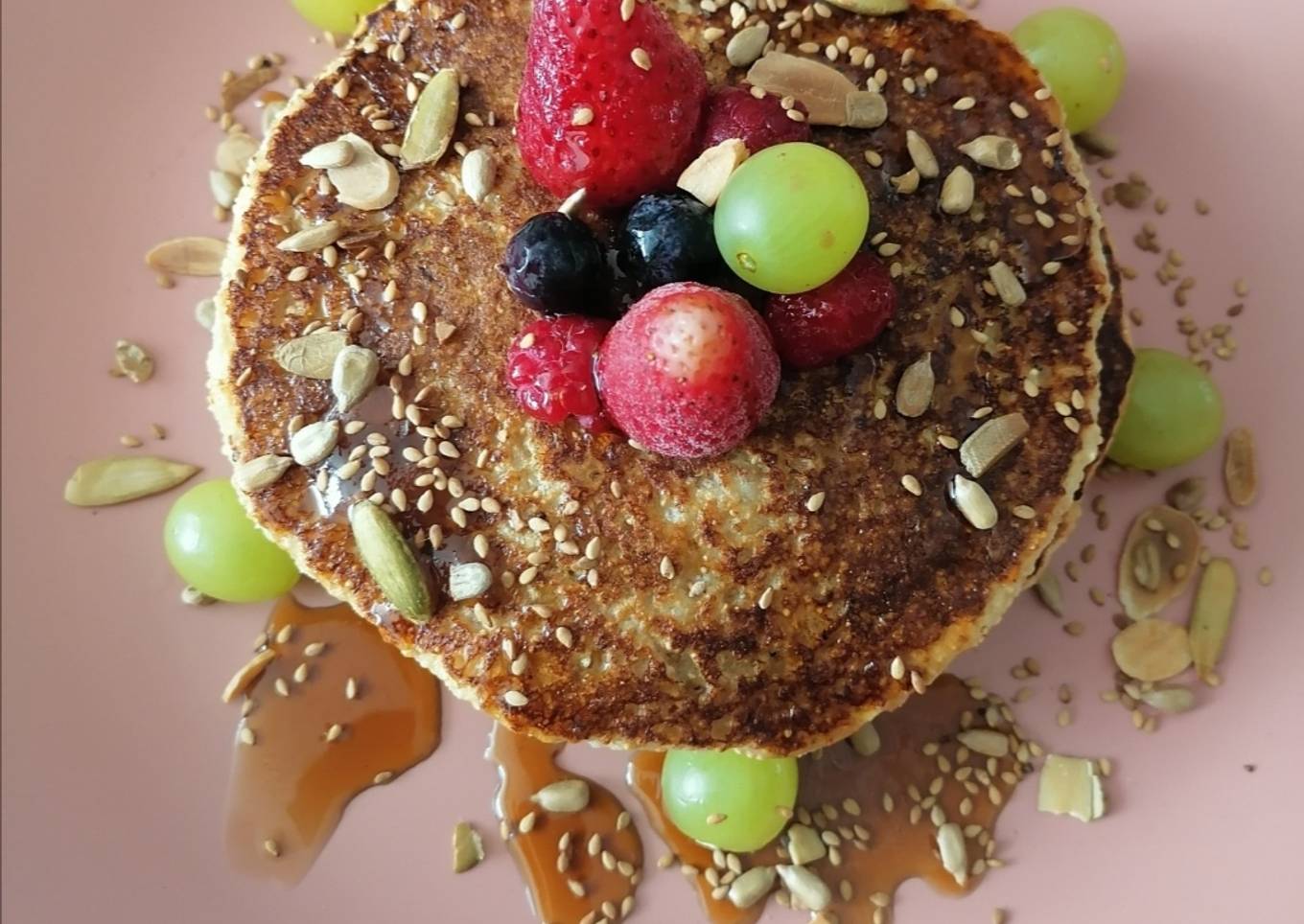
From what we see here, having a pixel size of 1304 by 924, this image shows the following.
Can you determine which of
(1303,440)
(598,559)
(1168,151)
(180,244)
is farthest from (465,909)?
(1168,151)

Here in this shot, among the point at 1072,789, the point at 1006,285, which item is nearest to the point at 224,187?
the point at 1006,285

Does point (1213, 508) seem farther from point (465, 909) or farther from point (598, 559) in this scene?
point (465, 909)

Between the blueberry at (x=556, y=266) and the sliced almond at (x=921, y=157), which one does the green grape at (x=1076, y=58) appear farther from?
the blueberry at (x=556, y=266)

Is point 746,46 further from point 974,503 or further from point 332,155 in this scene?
point 974,503

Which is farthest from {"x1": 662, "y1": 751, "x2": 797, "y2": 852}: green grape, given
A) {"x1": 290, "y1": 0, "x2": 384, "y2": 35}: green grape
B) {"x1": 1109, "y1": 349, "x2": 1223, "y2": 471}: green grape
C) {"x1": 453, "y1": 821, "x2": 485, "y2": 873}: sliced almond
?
{"x1": 290, "y1": 0, "x2": 384, "y2": 35}: green grape

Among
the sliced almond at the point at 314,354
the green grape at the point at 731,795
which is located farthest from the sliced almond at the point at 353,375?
the green grape at the point at 731,795
